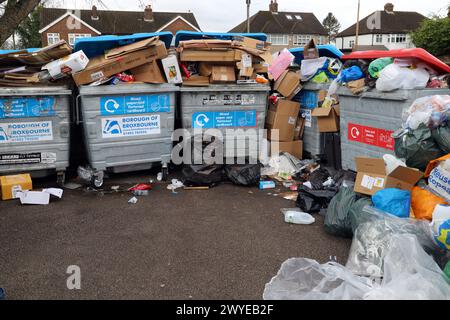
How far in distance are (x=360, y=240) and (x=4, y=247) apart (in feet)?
9.30

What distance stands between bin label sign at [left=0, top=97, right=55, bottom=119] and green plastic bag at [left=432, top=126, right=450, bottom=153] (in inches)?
160

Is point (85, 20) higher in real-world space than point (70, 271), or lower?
higher

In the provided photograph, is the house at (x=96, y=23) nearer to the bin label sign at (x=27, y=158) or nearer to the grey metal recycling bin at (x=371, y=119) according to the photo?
the bin label sign at (x=27, y=158)

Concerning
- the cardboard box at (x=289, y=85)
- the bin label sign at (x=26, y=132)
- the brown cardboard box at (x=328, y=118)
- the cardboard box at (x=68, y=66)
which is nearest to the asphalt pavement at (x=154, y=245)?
the bin label sign at (x=26, y=132)

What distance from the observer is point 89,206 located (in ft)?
14.2

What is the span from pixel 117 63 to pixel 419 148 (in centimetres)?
343

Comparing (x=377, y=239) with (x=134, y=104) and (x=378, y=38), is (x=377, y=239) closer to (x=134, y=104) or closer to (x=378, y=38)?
(x=134, y=104)

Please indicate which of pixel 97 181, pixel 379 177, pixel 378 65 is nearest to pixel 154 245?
pixel 97 181

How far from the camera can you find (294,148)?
6.00m

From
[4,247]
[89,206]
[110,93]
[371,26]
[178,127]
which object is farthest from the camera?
[371,26]

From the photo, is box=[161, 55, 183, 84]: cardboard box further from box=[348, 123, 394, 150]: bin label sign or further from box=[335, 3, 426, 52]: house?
box=[335, 3, 426, 52]: house

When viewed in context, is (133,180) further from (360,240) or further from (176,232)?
(360,240)

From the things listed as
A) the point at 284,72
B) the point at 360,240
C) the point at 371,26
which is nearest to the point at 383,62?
the point at 284,72

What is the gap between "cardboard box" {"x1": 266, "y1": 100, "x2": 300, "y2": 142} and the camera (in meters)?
5.79
